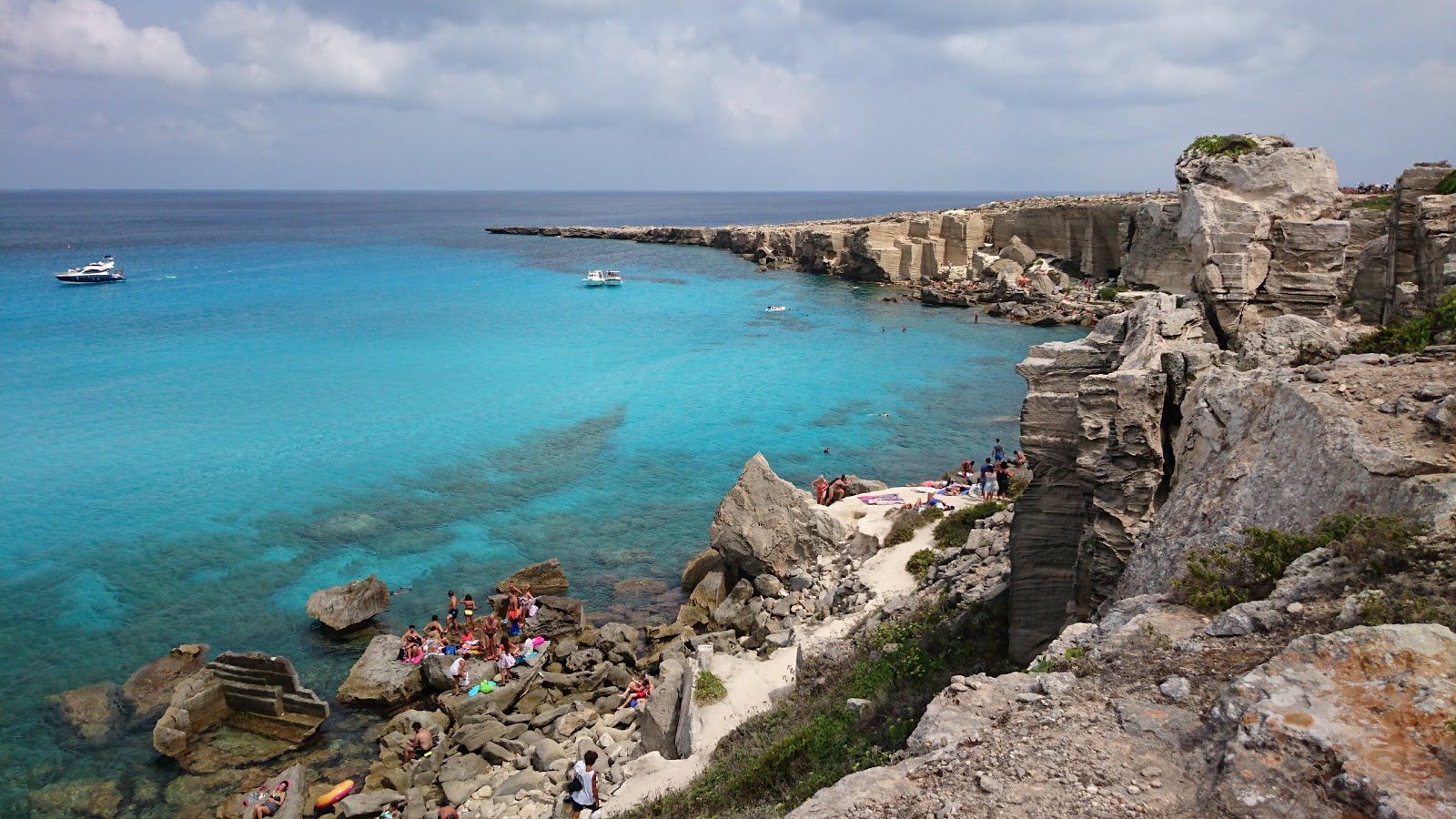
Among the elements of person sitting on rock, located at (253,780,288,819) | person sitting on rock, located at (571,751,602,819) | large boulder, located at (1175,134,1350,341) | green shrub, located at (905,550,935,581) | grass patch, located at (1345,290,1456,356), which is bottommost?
person sitting on rock, located at (253,780,288,819)

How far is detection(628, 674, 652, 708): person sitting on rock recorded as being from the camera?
1777cm

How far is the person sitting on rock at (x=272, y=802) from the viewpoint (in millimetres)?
14438

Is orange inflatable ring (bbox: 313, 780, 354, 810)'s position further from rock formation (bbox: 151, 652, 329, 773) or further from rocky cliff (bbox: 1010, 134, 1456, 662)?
rocky cliff (bbox: 1010, 134, 1456, 662)

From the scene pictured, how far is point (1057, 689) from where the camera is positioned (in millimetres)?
6789

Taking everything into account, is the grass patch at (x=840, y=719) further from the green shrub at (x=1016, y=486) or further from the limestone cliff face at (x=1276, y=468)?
the green shrub at (x=1016, y=486)

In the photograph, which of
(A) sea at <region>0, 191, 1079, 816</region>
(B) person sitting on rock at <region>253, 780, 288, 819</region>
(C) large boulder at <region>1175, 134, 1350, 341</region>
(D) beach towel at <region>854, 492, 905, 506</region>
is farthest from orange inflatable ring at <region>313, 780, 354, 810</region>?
(C) large boulder at <region>1175, 134, 1350, 341</region>

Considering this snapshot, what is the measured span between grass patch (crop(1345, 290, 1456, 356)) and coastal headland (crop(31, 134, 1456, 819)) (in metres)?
0.04

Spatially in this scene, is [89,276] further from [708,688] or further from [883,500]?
[708,688]

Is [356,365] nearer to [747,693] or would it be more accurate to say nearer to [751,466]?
[751,466]

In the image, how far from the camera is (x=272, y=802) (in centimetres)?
1487

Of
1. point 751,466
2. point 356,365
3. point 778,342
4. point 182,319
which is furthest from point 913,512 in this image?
point 182,319

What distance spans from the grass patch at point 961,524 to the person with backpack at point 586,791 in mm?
9984

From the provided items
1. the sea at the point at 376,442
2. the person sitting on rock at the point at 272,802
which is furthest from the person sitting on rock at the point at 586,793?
the sea at the point at 376,442

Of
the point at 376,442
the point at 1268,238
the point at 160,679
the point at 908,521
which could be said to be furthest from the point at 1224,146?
the point at 376,442
